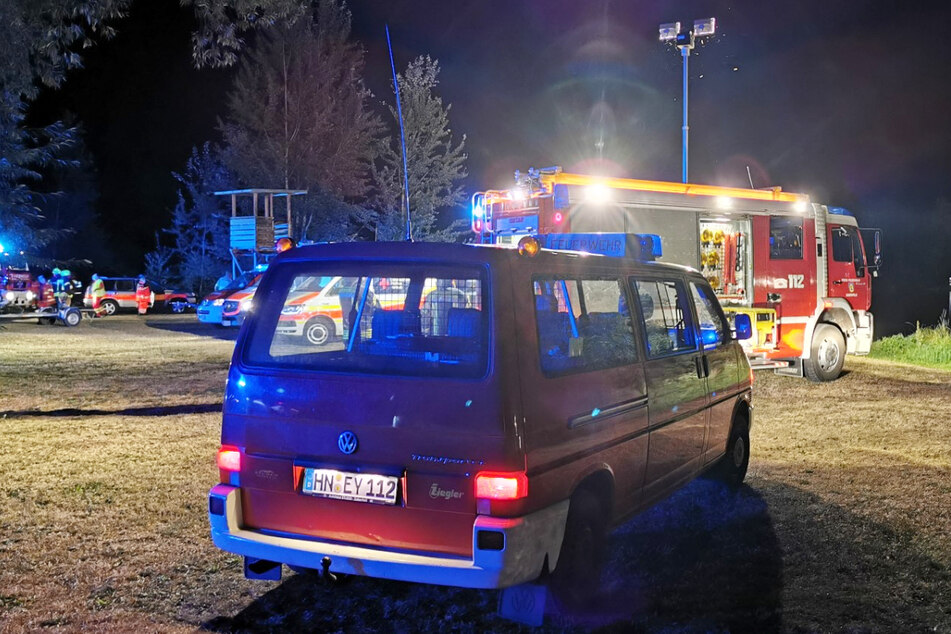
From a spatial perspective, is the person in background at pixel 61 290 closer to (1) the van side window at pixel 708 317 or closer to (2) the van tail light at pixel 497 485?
(1) the van side window at pixel 708 317

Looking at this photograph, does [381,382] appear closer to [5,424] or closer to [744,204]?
[5,424]

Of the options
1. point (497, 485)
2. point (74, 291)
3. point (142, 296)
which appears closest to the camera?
point (497, 485)

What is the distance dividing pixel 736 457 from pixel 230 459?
4.31 meters

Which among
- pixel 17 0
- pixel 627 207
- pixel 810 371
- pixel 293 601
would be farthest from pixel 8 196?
pixel 293 601

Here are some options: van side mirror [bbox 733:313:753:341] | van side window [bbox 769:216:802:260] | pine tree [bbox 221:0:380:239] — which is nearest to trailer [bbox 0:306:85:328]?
pine tree [bbox 221:0:380:239]

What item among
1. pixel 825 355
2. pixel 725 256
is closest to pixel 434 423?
pixel 725 256

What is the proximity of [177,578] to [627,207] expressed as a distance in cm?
921

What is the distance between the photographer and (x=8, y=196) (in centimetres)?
2227

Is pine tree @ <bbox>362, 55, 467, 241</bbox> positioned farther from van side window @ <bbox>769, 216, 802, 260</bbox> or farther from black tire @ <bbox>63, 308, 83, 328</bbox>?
van side window @ <bbox>769, 216, 802, 260</bbox>

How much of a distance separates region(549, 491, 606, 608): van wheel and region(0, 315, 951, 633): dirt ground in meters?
0.12

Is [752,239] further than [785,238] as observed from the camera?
No

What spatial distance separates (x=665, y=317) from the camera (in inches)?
220

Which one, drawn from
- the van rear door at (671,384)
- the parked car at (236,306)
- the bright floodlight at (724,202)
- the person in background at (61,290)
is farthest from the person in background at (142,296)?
the van rear door at (671,384)

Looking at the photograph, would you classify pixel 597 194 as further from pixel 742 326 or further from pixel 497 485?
pixel 497 485
